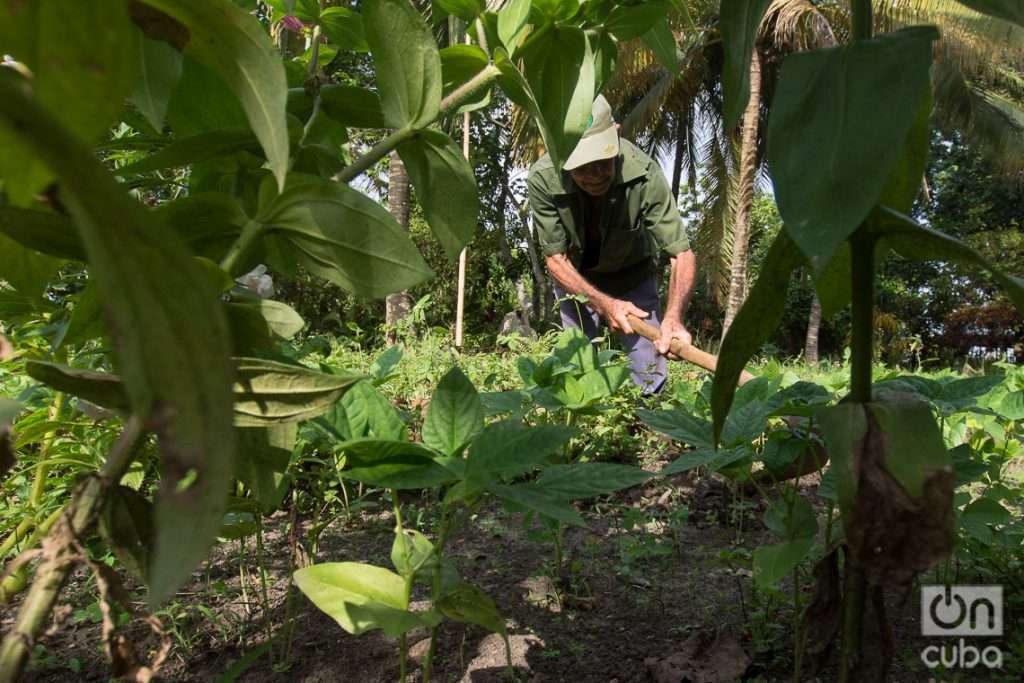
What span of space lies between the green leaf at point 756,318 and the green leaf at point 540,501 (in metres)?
0.18

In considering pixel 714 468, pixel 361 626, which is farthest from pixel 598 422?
pixel 361 626

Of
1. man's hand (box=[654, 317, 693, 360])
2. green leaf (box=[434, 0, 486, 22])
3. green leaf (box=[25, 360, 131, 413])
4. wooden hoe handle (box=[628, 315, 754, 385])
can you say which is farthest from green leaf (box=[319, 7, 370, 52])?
man's hand (box=[654, 317, 693, 360])

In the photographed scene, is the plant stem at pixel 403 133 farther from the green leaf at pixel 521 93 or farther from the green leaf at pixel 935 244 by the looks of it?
the green leaf at pixel 935 244

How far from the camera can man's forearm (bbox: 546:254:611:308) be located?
10.1 feet

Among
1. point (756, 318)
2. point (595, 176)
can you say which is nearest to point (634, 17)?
point (756, 318)

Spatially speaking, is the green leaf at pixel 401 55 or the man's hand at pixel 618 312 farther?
the man's hand at pixel 618 312

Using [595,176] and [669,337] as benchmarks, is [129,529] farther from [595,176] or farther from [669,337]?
[595,176]

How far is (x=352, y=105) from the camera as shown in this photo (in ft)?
1.96

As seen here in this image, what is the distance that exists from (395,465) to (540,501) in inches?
5.8

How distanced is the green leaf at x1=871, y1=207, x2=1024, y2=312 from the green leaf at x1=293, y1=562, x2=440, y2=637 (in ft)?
1.63

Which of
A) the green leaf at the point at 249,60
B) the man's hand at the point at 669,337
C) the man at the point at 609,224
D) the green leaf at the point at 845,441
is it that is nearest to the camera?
the green leaf at the point at 249,60

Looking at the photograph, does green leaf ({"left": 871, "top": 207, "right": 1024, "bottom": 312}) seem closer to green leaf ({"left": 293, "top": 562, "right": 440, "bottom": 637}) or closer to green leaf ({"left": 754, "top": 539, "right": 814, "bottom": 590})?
green leaf ({"left": 754, "top": 539, "right": 814, "bottom": 590})

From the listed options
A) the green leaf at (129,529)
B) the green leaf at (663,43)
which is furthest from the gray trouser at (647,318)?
the green leaf at (129,529)

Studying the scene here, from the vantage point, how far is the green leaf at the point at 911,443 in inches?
16.5
